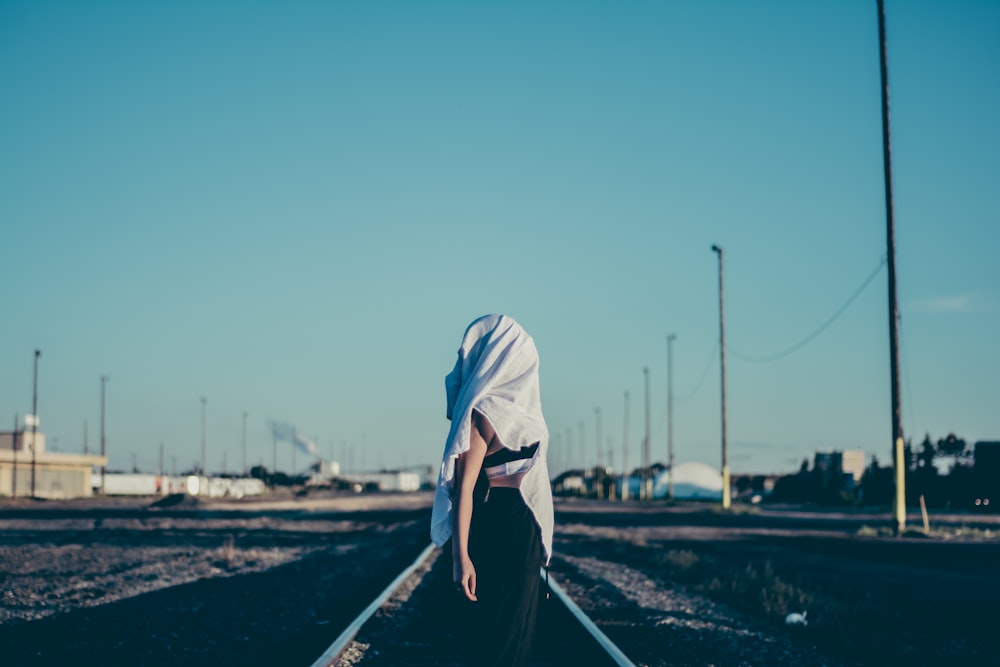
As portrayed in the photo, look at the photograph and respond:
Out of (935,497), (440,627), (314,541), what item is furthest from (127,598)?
(935,497)

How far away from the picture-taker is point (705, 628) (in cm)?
1037

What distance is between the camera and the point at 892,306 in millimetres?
26453

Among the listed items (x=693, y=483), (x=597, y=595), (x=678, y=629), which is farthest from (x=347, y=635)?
(x=693, y=483)

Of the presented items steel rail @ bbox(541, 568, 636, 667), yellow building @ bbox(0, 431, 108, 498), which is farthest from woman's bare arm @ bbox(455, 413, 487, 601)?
yellow building @ bbox(0, 431, 108, 498)

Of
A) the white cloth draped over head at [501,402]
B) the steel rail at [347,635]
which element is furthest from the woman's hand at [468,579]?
the steel rail at [347,635]

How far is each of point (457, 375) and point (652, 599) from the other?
1028 centimetres

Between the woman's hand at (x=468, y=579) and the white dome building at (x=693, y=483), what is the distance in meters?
107

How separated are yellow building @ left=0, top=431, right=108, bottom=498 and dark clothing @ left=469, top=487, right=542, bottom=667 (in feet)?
244

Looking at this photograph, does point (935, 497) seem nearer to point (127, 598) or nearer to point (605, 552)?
point (605, 552)

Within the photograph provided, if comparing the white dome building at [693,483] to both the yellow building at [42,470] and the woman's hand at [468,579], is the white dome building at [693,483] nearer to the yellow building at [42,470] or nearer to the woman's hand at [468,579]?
the yellow building at [42,470]

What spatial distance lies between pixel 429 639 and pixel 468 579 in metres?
5.59

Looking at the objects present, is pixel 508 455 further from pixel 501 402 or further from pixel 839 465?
pixel 839 465

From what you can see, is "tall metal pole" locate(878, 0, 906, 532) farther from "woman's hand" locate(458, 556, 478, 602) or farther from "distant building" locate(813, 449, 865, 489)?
"distant building" locate(813, 449, 865, 489)

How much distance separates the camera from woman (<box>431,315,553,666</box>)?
Result: 11.3 ft
